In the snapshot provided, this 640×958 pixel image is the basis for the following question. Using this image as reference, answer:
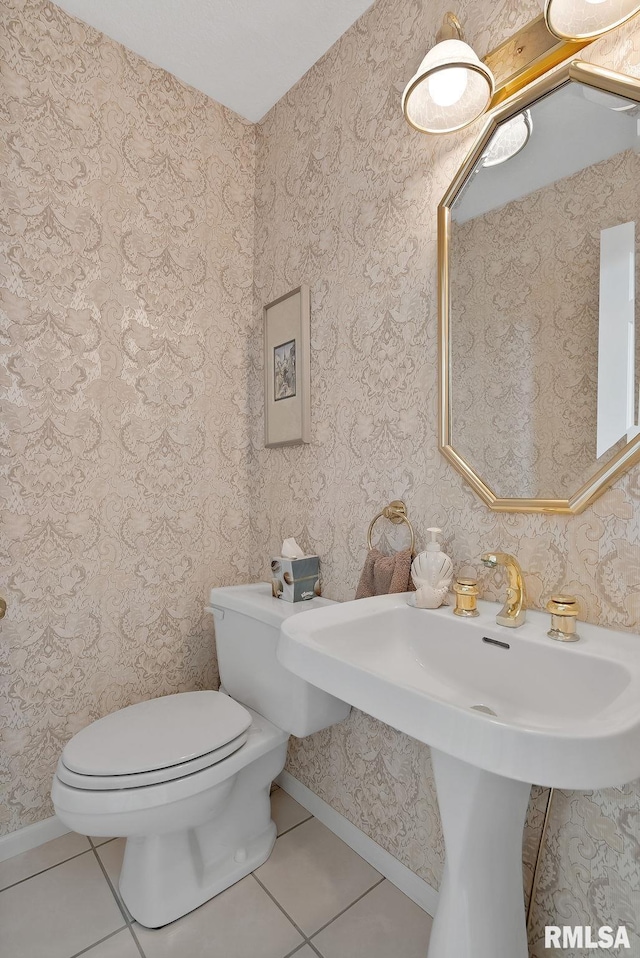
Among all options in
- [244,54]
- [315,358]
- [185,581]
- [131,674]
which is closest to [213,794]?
[131,674]

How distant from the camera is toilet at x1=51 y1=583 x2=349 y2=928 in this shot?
1019 mm

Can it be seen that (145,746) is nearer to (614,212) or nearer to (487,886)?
(487,886)

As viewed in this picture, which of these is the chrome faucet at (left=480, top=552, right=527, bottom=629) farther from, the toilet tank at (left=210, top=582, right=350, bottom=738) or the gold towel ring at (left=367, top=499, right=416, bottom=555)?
the toilet tank at (left=210, top=582, right=350, bottom=738)

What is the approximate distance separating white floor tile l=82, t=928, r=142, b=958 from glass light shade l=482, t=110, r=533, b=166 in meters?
1.83

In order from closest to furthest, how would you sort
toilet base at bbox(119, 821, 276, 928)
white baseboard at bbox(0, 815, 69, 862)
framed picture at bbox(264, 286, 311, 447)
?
toilet base at bbox(119, 821, 276, 928), white baseboard at bbox(0, 815, 69, 862), framed picture at bbox(264, 286, 311, 447)

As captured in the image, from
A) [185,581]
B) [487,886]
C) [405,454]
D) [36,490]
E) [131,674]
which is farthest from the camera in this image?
[185,581]

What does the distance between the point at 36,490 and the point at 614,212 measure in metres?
1.58

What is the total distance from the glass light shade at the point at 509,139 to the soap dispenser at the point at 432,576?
85 cm

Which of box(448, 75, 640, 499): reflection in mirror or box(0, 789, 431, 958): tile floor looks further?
box(0, 789, 431, 958): tile floor

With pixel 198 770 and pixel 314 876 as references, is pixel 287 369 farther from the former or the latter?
pixel 314 876

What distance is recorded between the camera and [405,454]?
1.25 m

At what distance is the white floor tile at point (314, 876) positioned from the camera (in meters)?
1.17

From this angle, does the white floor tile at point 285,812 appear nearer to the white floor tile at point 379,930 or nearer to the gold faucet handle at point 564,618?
the white floor tile at point 379,930

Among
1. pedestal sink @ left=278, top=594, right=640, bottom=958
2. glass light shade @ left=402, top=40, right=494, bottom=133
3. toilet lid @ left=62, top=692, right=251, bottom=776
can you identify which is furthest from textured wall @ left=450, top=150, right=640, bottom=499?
toilet lid @ left=62, top=692, right=251, bottom=776
